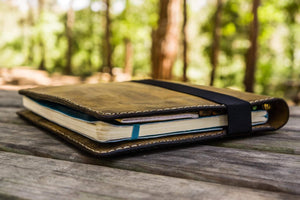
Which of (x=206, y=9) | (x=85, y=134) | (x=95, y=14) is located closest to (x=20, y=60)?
(x=95, y=14)

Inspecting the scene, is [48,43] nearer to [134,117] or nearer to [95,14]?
[95,14]

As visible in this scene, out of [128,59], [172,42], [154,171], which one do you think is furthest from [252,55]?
[128,59]

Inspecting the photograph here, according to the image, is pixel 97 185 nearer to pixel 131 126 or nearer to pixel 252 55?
pixel 131 126

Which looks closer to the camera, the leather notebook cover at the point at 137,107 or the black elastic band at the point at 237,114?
the leather notebook cover at the point at 137,107

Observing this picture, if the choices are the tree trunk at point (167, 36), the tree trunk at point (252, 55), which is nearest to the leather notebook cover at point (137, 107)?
the tree trunk at point (167, 36)

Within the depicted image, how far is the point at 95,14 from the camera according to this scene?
1956 centimetres

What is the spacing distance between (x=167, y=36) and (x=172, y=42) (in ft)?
0.36

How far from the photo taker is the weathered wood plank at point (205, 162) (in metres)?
0.58

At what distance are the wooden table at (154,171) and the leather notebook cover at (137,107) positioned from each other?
0.02m

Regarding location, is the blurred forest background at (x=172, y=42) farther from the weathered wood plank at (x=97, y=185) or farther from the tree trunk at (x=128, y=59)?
the weathered wood plank at (x=97, y=185)

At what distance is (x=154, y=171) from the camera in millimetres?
615

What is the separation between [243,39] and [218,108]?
15712mm

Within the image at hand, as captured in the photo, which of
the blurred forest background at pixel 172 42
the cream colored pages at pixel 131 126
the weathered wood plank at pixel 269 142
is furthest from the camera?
the blurred forest background at pixel 172 42

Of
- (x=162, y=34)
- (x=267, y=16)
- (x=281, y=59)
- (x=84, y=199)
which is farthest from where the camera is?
(x=281, y=59)
